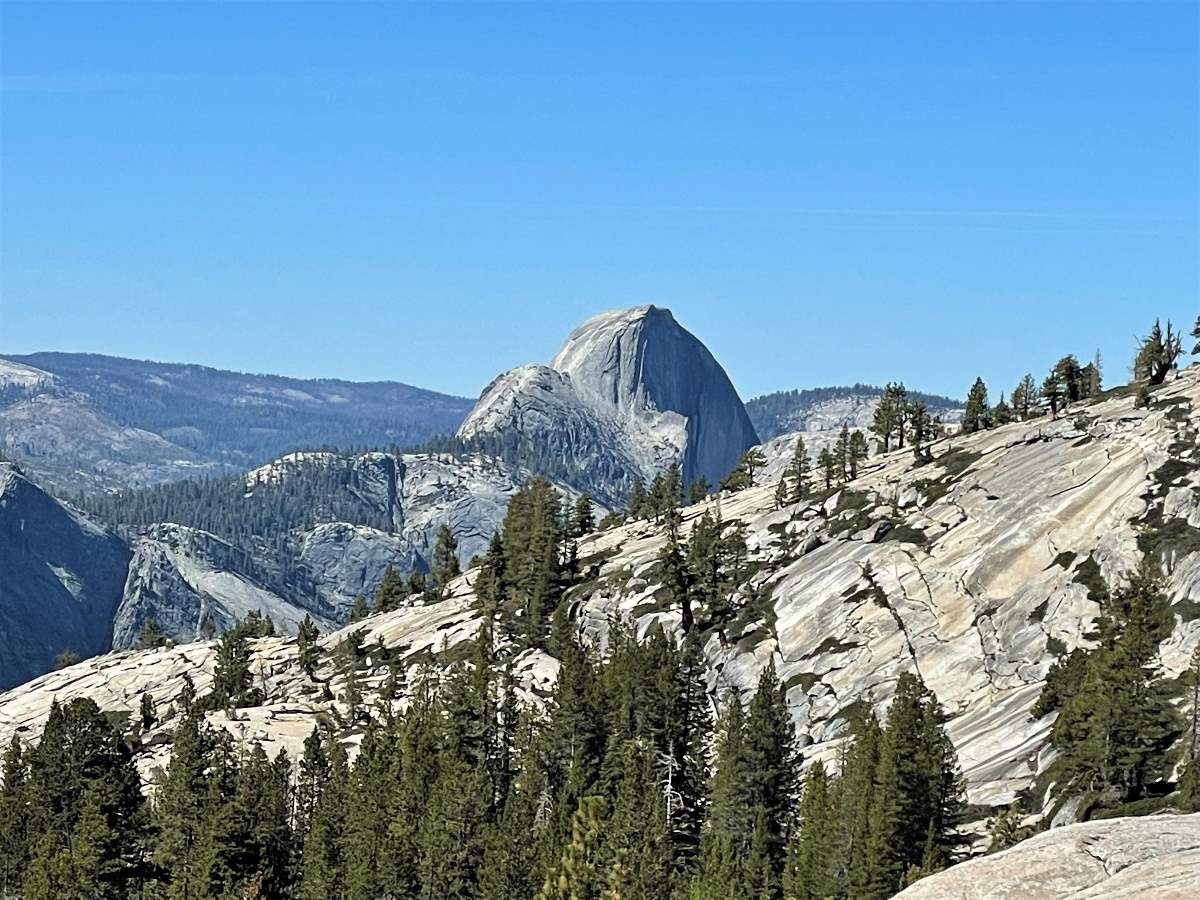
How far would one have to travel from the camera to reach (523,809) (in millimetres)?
92000

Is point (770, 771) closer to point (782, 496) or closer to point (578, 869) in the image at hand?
point (578, 869)

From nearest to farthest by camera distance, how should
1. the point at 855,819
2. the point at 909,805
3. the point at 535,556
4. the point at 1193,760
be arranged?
the point at 1193,760 → the point at 855,819 → the point at 909,805 → the point at 535,556

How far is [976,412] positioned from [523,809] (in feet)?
404

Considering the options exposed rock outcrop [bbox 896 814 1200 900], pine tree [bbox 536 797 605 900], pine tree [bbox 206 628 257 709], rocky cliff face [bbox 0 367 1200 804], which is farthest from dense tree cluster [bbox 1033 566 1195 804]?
pine tree [bbox 206 628 257 709]

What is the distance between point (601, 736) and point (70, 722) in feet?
133

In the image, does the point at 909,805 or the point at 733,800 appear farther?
the point at 733,800

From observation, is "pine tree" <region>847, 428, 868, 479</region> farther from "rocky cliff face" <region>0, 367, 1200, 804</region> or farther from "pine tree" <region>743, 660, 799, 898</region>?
"pine tree" <region>743, 660, 799, 898</region>

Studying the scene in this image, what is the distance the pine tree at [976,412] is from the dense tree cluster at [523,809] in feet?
306

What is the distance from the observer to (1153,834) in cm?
3334

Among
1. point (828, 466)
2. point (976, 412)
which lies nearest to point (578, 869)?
point (828, 466)

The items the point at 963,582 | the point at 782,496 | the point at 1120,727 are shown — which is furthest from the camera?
the point at 782,496

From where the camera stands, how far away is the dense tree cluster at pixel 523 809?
76.0 m

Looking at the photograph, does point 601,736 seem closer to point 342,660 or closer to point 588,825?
point 588,825

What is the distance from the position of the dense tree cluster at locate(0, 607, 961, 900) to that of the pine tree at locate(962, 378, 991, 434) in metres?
93.3
